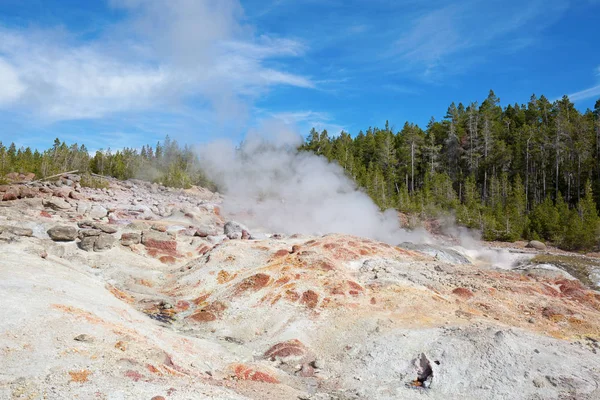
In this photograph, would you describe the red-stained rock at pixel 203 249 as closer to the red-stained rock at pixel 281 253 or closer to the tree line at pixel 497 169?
the red-stained rock at pixel 281 253

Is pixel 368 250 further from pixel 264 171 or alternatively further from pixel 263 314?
pixel 264 171

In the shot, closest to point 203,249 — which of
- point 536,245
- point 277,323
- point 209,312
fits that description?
point 209,312

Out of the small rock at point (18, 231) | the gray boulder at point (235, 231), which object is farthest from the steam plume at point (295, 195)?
the small rock at point (18, 231)

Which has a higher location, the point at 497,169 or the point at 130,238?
the point at 497,169

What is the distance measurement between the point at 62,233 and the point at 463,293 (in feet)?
60.8

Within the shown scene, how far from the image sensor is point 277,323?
14508 millimetres

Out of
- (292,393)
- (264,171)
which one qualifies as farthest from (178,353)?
(264,171)

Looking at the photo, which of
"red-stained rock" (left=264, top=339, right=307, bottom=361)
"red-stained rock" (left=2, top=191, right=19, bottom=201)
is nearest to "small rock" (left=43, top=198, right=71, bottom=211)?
"red-stained rock" (left=2, top=191, right=19, bottom=201)

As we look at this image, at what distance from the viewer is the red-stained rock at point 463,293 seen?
1611 cm

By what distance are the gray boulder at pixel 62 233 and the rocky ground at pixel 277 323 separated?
1.8 inches

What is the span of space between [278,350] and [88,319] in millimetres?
5058

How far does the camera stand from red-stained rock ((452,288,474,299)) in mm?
16109

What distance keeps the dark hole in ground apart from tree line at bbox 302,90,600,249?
1400 inches

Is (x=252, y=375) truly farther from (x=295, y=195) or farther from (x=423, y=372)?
(x=295, y=195)
